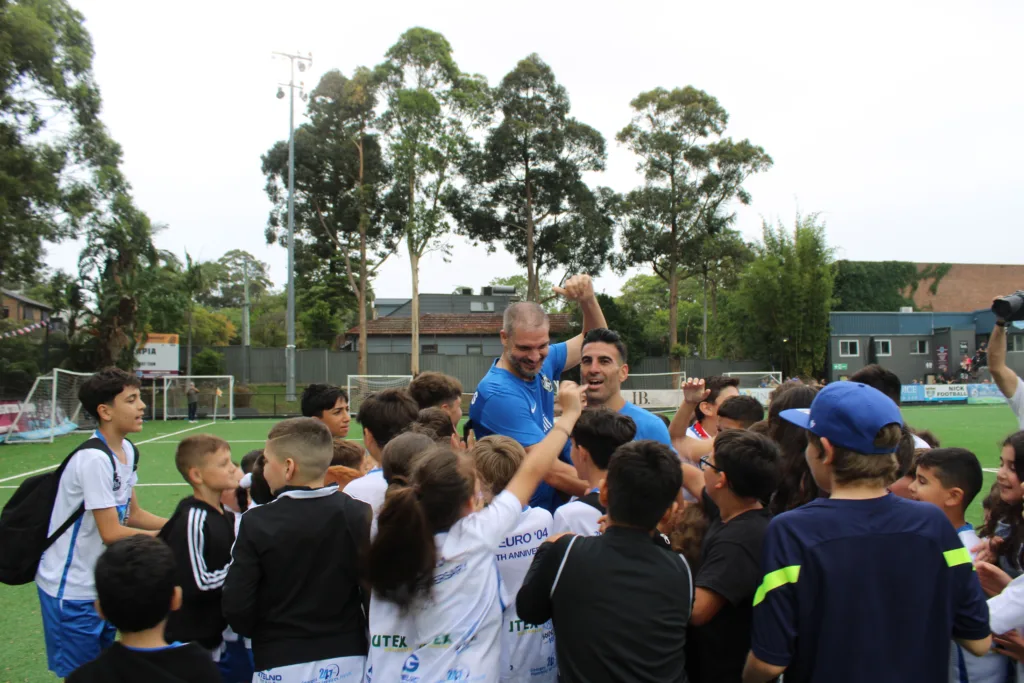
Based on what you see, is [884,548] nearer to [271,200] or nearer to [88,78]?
[88,78]

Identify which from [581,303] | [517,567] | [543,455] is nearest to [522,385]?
[581,303]

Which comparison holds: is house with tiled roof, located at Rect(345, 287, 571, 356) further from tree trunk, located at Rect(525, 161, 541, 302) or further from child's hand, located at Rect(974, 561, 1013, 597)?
child's hand, located at Rect(974, 561, 1013, 597)

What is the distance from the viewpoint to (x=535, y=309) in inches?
147

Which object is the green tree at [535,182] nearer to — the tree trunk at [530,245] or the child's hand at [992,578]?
the tree trunk at [530,245]

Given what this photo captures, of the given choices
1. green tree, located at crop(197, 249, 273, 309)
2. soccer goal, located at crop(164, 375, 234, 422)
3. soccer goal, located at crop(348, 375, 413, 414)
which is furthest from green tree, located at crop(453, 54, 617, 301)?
green tree, located at crop(197, 249, 273, 309)

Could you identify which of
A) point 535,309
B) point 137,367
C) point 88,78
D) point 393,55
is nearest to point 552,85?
point 393,55

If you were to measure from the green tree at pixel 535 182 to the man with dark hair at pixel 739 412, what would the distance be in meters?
33.4

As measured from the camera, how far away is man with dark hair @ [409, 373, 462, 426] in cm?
466

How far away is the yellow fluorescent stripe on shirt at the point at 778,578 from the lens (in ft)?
6.82

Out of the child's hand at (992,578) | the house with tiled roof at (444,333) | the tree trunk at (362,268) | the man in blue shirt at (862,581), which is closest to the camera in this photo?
the man in blue shirt at (862,581)

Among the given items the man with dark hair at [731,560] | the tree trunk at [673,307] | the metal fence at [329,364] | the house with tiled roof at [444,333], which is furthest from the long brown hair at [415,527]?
the house with tiled roof at [444,333]

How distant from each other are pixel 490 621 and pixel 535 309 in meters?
1.80

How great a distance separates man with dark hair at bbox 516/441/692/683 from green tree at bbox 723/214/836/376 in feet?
140

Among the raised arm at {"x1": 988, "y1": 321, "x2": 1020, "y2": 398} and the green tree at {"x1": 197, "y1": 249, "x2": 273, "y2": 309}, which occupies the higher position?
the green tree at {"x1": 197, "y1": 249, "x2": 273, "y2": 309}
